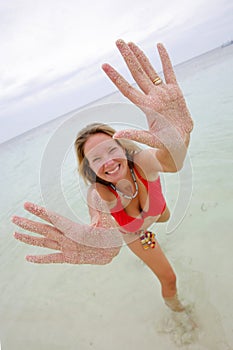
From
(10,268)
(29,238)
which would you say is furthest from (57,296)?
(29,238)

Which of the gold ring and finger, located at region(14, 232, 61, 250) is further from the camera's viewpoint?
finger, located at region(14, 232, 61, 250)

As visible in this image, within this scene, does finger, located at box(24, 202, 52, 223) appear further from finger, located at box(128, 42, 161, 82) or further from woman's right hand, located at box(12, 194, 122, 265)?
finger, located at box(128, 42, 161, 82)

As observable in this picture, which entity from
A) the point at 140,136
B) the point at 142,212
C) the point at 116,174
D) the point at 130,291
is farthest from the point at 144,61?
the point at 130,291

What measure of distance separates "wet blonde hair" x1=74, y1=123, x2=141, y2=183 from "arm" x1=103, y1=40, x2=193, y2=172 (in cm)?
50

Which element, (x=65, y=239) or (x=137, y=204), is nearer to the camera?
(x=65, y=239)

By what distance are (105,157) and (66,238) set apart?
1.82 feet

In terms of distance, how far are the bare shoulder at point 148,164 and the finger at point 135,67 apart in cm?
43

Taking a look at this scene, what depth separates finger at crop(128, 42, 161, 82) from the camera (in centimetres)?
111

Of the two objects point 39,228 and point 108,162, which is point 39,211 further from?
point 108,162

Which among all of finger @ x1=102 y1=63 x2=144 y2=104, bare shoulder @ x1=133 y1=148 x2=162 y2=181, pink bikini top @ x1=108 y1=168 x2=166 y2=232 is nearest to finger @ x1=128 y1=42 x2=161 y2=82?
finger @ x1=102 y1=63 x2=144 y2=104

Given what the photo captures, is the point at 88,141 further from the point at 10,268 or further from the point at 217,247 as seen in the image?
the point at 10,268

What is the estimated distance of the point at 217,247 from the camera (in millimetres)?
2379

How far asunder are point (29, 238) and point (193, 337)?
1378 millimetres

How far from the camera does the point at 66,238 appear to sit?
128 cm
